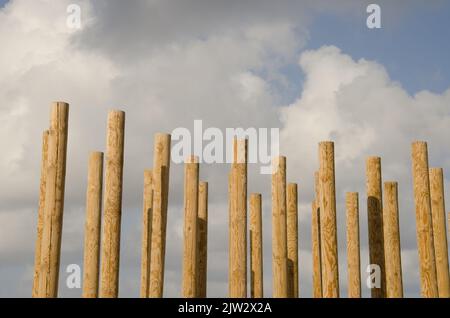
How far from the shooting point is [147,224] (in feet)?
43.1

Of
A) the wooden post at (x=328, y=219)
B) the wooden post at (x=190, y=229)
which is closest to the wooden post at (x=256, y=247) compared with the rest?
the wooden post at (x=328, y=219)

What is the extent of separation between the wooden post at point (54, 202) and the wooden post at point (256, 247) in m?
4.49

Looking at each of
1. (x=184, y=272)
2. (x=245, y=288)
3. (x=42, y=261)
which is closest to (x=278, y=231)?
(x=245, y=288)

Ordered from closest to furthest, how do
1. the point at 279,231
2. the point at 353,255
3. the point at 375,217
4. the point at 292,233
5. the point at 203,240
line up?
the point at 279,231 → the point at 375,217 → the point at 353,255 → the point at 203,240 → the point at 292,233

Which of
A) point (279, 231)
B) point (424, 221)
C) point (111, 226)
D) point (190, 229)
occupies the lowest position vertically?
point (111, 226)

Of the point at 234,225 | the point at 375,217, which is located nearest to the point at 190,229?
the point at 234,225

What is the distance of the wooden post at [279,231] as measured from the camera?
11648 millimetres

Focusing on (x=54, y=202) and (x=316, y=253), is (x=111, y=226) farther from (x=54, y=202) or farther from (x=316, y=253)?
(x=316, y=253)

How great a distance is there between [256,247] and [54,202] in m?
4.86

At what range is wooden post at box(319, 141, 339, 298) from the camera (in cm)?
1100

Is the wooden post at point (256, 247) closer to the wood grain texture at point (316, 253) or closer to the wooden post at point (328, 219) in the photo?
the wood grain texture at point (316, 253)

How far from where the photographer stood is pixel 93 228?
1019 cm

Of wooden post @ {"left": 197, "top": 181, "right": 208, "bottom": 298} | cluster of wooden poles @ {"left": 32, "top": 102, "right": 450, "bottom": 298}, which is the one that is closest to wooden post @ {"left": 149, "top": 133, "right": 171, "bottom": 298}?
cluster of wooden poles @ {"left": 32, "top": 102, "right": 450, "bottom": 298}
